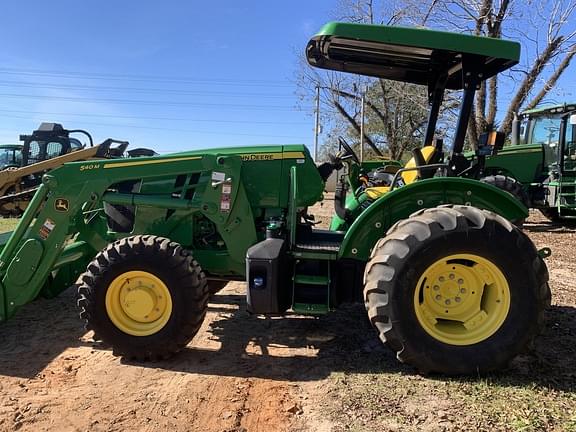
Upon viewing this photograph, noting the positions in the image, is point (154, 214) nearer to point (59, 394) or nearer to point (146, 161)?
point (146, 161)

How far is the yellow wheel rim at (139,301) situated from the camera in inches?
151

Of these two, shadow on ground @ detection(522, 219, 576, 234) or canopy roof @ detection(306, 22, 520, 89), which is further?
shadow on ground @ detection(522, 219, 576, 234)

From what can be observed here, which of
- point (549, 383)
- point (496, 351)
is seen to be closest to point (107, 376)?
point (496, 351)

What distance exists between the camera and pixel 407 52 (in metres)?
4.17

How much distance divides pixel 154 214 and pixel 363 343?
2.08m

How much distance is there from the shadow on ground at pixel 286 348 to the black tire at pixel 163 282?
0.19 meters

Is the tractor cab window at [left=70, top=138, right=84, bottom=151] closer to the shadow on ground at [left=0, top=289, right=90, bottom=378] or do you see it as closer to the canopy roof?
the shadow on ground at [left=0, top=289, right=90, bottom=378]

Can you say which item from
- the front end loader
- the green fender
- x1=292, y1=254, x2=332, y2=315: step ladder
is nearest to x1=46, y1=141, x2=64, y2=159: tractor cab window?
the front end loader

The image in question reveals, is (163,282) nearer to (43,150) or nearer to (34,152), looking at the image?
(43,150)

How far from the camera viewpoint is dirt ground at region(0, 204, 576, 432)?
2969 millimetres

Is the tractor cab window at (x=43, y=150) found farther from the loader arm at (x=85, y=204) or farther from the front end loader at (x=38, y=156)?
the loader arm at (x=85, y=204)

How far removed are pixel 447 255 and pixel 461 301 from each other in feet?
1.29

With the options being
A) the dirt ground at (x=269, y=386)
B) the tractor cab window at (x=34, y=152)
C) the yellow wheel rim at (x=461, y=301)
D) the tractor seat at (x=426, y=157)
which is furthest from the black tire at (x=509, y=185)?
the tractor cab window at (x=34, y=152)

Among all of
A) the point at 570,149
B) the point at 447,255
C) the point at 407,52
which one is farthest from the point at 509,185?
the point at 447,255
